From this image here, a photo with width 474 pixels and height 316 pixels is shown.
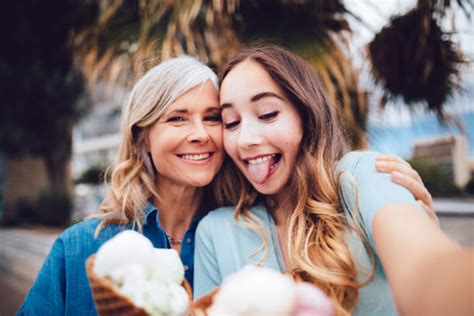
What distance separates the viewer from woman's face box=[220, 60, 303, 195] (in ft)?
4.51

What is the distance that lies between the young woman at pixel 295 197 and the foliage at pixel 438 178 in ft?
38.2

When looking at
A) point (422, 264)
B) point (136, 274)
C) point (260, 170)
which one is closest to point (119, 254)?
point (136, 274)

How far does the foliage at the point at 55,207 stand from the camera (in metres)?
8.95

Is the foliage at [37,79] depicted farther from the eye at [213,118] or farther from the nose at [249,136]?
the nose at [249,136]

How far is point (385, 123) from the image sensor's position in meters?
4.27

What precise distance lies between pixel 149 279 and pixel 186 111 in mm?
907

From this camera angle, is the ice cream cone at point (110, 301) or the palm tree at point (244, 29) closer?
the ice cream cone at point (110, 301)

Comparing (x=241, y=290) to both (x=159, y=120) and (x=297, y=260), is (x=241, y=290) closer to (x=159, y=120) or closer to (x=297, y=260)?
(x=297, y=260)

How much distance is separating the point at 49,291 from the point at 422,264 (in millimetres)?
1321

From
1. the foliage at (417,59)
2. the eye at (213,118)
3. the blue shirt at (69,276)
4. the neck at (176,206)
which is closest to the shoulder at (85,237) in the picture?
the blue shirt at (69,276)

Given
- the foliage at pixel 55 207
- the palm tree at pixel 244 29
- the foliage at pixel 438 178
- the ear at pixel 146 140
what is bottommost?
the foliage at pixel 438 178

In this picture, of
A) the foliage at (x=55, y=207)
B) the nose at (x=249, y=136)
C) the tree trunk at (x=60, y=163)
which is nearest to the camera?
the nose at (x=249, y=136)

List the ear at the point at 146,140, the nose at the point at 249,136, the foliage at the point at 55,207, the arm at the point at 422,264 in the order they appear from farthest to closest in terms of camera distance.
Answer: the foliage at the point at 55,207
the ear at the point at 146,140
the nose at the point at 249,136
the arm at the point at 422,264

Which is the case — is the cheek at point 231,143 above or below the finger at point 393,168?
above
